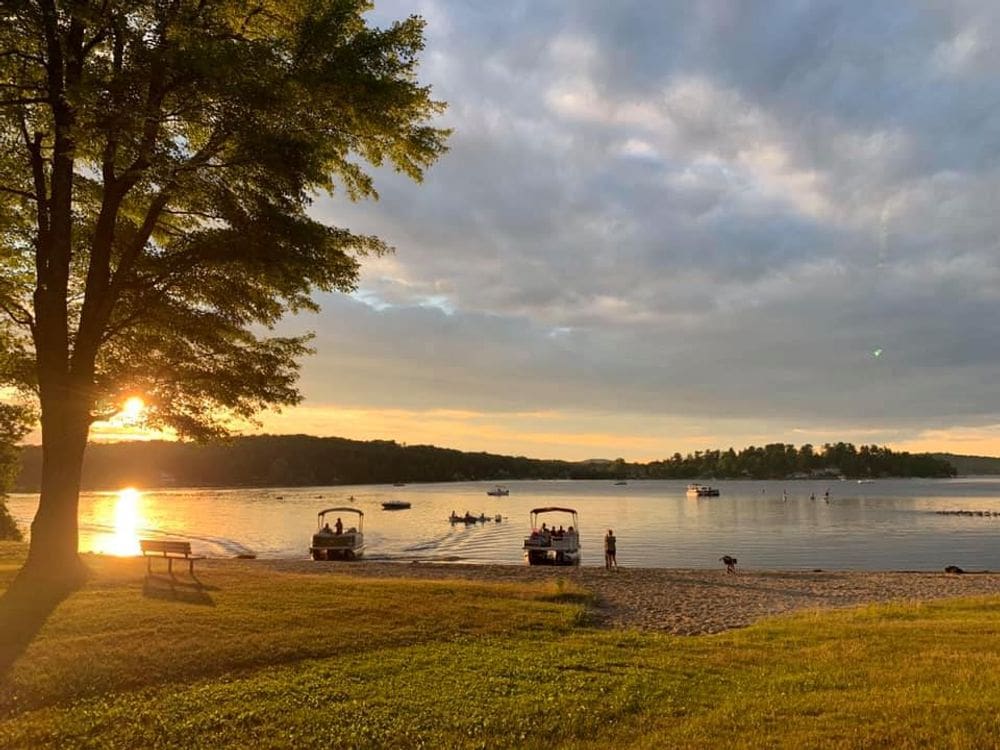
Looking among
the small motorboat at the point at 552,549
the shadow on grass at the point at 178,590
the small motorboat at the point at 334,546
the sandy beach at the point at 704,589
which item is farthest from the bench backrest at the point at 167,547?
the small motorboat at the point at 552,549

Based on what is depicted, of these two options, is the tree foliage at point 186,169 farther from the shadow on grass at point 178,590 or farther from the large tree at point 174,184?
the shadow on grass at point 178,590

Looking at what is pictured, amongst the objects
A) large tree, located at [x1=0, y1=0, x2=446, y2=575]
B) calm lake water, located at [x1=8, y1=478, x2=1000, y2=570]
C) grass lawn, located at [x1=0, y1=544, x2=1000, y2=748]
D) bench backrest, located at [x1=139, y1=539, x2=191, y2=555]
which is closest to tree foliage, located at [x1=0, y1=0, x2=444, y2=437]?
large tree, located at [x1=0, y1=0, x2=446, y2=575]

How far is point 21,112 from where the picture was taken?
15625mm

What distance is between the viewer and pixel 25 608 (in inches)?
532

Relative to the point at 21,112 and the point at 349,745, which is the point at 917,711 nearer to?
the point at 349,745

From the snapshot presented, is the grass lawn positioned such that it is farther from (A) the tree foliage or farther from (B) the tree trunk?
(A) the tree foliage

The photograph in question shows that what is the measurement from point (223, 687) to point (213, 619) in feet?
14.1

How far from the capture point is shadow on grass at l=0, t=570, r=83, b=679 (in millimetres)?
10875

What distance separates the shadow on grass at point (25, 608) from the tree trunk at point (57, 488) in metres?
0.30

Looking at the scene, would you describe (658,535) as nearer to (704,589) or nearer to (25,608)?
(704,589)

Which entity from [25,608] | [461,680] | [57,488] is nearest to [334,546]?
[57,488]

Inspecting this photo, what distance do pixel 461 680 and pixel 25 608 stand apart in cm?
910

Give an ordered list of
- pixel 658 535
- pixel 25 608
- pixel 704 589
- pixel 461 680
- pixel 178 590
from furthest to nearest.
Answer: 1. pixel 658 535
2. pixel 704 589
3. pixel 178 590
4. pixel 25 608
5. pixel 461 680

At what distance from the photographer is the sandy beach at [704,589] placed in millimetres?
18734
